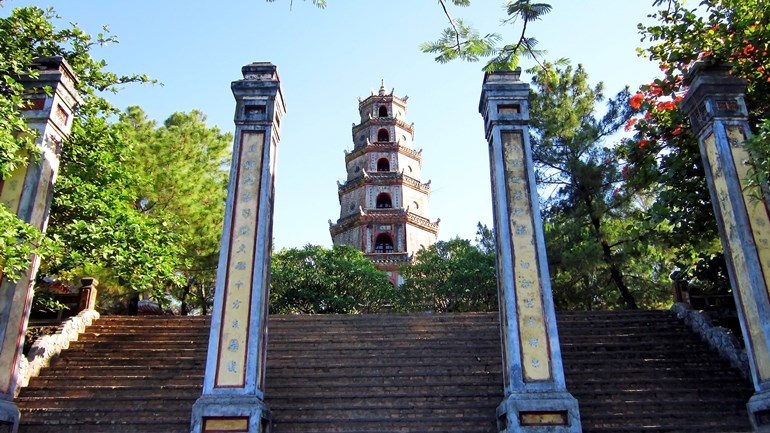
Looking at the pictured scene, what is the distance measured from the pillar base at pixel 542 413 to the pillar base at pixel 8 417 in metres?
4.64

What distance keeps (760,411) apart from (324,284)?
11775mm

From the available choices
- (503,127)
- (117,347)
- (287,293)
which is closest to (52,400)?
(117,347)

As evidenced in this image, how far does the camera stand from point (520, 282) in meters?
6.22

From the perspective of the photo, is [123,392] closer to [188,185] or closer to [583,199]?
[188,185]

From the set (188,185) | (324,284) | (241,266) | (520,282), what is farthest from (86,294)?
(324,284)

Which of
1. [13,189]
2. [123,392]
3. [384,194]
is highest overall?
[384,194]

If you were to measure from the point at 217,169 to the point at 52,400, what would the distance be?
9.01 m

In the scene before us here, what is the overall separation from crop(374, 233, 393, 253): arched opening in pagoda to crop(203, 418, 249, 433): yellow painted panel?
1681 cm

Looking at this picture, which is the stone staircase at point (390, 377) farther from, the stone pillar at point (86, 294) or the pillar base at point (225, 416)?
the pillar base at point (225, 416)

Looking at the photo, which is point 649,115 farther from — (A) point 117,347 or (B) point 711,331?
(A) point 117,347

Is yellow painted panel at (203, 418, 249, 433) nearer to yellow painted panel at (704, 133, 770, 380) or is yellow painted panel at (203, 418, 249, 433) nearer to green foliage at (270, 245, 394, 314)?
yellow painted panel at (704, 133, 770, 380)

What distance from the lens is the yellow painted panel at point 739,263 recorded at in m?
5.69

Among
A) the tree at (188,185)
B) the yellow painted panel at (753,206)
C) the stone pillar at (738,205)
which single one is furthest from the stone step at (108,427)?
the yellow painted panel at (753,206)

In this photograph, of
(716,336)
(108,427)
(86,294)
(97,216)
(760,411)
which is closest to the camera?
(760,411)
